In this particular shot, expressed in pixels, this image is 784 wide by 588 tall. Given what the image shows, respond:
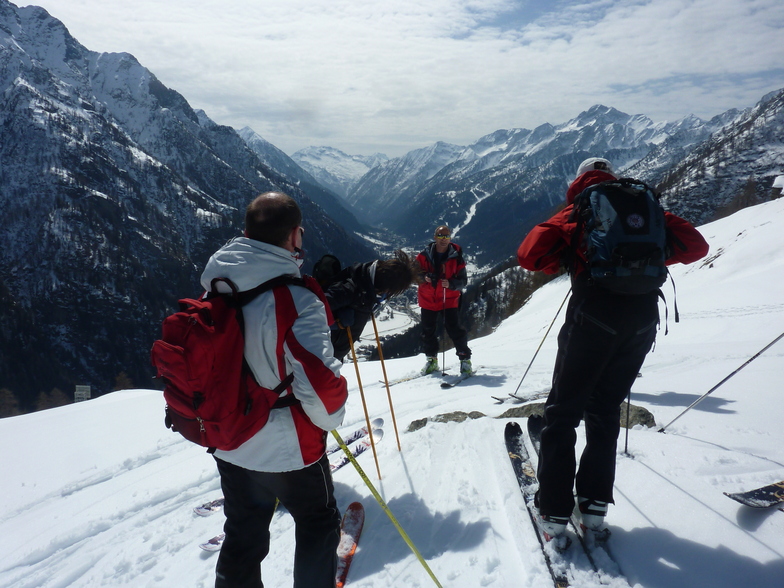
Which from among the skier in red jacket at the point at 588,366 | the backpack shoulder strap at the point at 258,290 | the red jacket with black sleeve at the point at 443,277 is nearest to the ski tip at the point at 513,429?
the skier in red jacket at the point at 588,366

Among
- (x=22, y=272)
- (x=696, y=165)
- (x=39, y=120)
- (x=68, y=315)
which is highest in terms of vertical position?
(x=39, y=120)

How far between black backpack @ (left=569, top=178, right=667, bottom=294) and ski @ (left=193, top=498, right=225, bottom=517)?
426 centimetres

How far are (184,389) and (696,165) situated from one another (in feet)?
461

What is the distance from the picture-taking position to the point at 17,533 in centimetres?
439

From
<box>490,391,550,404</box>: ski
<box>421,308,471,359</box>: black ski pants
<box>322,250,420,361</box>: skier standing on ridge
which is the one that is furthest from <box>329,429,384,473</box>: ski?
<box>421,308,471,359</box>: black ski pants

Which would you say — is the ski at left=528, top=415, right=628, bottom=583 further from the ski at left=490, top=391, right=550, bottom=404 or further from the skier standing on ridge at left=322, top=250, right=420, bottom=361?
the ski at left=490, top=391, right=550, bottom=404

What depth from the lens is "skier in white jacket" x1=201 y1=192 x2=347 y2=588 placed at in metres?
2.20

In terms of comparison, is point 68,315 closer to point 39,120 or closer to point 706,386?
point 39,120

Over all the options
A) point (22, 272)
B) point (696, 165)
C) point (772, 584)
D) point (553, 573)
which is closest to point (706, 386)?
point (772, 584)

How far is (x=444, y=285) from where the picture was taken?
7848mm

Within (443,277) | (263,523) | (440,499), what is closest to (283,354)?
(263,523)

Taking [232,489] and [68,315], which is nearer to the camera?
[232,489]

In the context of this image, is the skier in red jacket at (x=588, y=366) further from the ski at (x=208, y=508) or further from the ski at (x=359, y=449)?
→ the ski at (x=208, y=508)

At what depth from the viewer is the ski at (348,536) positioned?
314 cm
